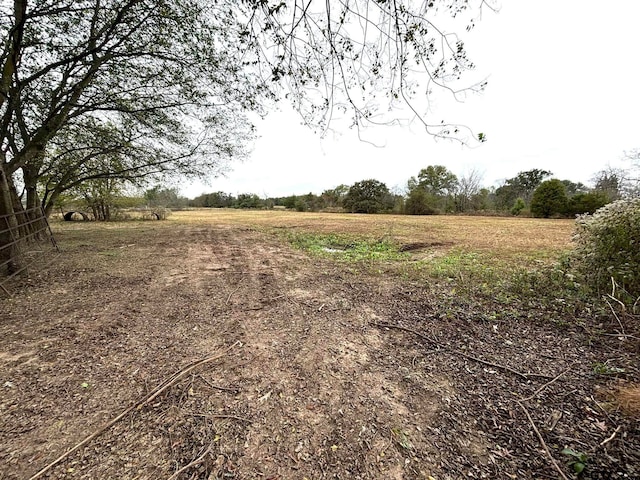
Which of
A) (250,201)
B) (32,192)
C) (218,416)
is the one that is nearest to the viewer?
(218,416)

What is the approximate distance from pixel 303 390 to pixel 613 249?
15.5ft

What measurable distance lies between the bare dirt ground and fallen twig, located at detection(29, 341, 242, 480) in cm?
2

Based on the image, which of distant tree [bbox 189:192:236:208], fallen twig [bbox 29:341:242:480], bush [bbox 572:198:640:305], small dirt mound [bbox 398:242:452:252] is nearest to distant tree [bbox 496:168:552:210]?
small dirt mound [bbox 398:242:452:252]

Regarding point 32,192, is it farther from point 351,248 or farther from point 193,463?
point 193,463

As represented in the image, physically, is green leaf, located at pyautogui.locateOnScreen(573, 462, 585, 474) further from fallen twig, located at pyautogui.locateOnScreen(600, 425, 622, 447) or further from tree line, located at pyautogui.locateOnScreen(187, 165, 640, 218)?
tree line, located at pyautogui.locateOnScreen(187, 165, 640, 218)

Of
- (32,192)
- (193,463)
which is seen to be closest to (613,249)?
(193,463)

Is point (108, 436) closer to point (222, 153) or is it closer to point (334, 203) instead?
point (222, 153)

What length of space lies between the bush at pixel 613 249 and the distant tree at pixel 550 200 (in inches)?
1104

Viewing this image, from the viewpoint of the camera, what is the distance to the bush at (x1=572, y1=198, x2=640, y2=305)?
3.42 m

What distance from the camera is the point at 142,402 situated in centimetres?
207

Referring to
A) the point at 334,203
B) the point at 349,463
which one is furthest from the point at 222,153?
the point at 334,203

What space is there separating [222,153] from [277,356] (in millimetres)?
9943

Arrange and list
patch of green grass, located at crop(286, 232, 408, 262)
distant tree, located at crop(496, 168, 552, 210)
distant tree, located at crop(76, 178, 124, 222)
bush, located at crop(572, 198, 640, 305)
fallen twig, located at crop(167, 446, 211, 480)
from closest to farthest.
Result: 1. fallen twig, located at crop(167, 446, 211, 480)
2. bush, located at crop(572, 198, 640, 305)
3. patch of green grass, located at crop(286, 232, 408, 262)
4. distant tree, located at crop(76, 178, 124, 222)
5. distant tree, located at crop(496, 168, 552, 210)

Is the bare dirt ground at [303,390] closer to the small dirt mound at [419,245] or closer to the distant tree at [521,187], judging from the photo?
the small dirt mound at [419,245]
